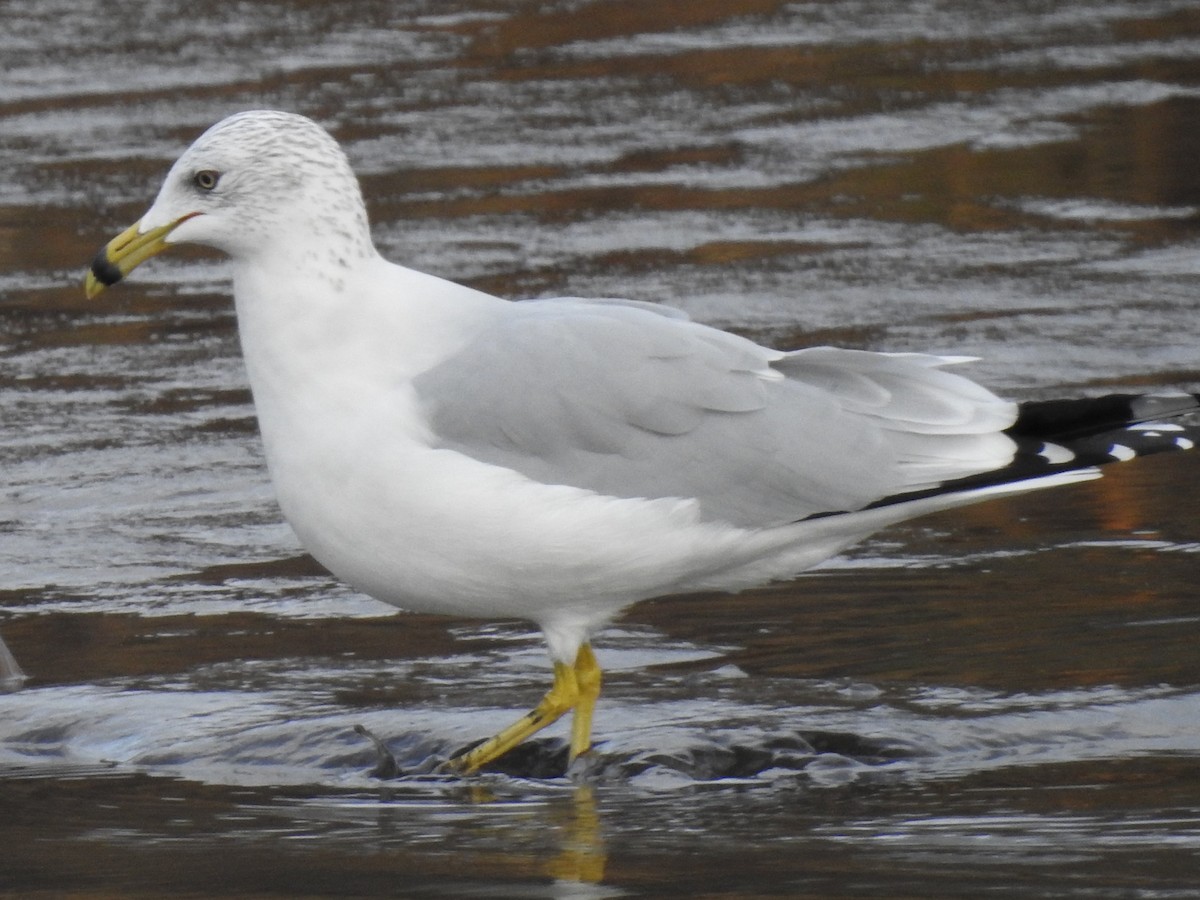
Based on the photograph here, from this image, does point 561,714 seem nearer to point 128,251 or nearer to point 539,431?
point 539,431

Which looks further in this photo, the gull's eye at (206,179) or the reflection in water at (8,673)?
the reflection in water at (8,673)

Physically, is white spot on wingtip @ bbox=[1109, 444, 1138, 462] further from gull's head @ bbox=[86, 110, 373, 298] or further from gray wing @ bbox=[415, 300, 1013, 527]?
gull's head @ bbox=[86, 110, 373, 298]

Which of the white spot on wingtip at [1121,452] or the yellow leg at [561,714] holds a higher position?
the white spot on wingtip at [1121,452]

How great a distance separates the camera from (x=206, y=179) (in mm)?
5160

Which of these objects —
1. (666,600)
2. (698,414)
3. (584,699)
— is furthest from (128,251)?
(666,600)

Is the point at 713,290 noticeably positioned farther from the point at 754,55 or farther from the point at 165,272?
the point at 754,55

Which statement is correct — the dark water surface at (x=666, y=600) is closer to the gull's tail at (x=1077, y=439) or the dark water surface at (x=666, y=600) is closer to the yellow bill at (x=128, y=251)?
the gull's tail at (x=1077, y=439)

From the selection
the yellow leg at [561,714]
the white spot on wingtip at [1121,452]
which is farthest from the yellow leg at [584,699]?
the white spot on wingtip at [1121,452]

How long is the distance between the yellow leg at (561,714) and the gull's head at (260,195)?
3.38 feet

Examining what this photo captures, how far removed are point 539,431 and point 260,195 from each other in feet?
2.57

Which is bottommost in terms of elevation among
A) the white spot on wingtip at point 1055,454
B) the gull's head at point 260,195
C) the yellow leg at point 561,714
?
the yellow leg at point 561,714

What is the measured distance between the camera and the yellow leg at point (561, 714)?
16.9 ft

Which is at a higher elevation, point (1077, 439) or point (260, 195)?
point (260, 195)

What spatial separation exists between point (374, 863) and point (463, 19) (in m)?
12.5
